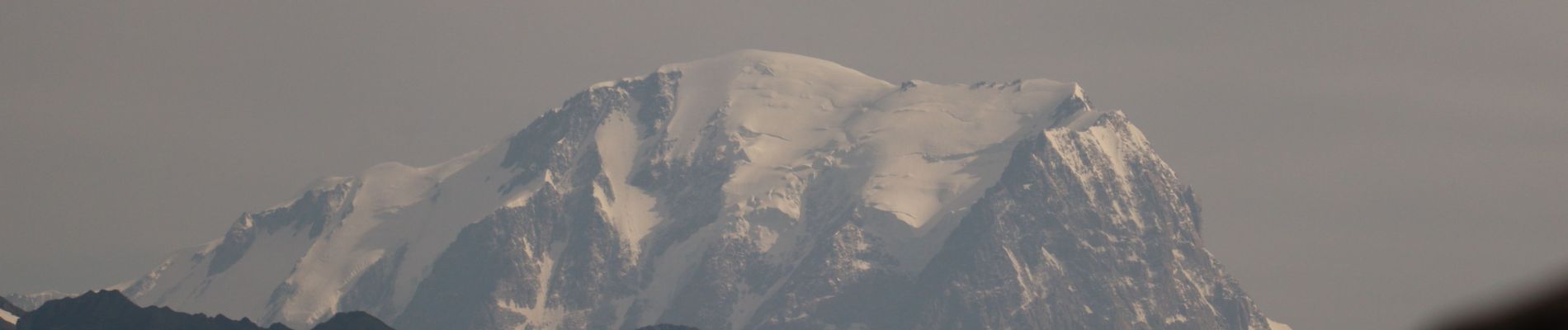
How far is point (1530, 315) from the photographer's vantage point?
759 centimetres

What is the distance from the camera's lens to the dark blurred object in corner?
7.50 meters

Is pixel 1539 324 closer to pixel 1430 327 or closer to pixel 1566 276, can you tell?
pixel 1566 276

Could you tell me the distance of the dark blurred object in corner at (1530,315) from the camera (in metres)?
7.50

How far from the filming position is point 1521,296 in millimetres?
7852

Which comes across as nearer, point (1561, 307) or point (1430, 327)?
point (1561, 307)

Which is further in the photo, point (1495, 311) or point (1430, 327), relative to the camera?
point (1430, 327)

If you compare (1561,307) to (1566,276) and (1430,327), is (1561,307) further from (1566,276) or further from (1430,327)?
(1430,327)

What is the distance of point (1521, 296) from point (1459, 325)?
243 millimetres

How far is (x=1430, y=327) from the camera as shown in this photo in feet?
27.1

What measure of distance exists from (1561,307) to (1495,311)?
0.29m

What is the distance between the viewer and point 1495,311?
7.77 m

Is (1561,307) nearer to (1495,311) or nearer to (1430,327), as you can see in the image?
(1495,311)

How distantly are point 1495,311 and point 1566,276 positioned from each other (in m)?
0.25

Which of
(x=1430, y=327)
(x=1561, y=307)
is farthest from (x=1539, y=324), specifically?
(x=1430, y=327)
